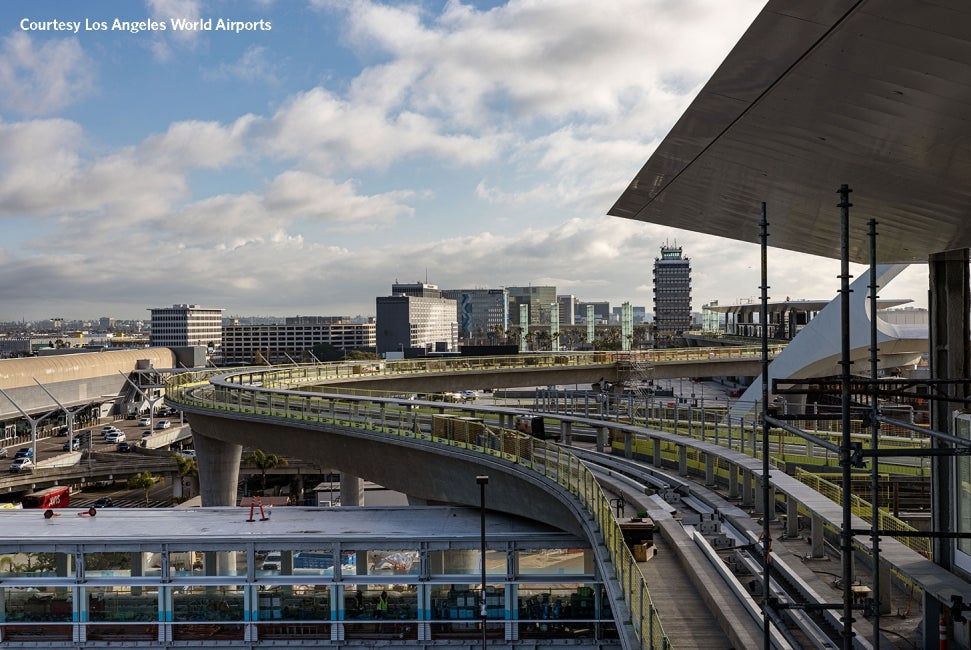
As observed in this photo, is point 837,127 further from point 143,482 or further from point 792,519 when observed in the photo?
point 143,482

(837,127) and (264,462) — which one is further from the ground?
(837,127)

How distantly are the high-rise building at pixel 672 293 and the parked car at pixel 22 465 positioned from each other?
498 feet

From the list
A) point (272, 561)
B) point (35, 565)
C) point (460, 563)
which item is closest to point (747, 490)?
point (460, 563)

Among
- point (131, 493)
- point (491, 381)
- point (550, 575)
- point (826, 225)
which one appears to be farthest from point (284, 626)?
point (131, 493)

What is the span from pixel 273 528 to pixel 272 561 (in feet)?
3.00

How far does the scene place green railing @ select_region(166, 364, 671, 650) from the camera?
1073 cm

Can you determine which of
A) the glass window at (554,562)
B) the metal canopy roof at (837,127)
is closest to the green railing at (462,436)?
the glass window at (554,562)

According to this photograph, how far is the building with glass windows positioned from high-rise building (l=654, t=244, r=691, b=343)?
17467 centimetres

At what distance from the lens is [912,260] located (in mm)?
14477

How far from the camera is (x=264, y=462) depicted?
2256 inches

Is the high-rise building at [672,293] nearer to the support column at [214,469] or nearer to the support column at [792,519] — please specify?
the support column at [214,469]

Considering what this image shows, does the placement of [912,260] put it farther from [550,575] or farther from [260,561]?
[260,561]

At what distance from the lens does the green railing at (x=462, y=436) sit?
1073 cm

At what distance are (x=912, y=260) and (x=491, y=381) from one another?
120ft
